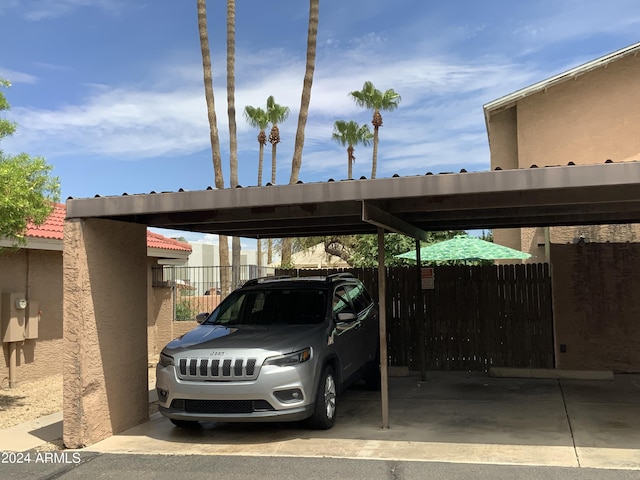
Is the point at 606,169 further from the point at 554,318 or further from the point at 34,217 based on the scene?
the point at 34,217

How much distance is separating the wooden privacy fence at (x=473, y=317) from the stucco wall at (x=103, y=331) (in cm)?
509

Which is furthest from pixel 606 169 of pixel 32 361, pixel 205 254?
pixel 205 254

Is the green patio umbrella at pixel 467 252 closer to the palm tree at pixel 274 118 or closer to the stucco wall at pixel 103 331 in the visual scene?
the stucco wall at pixel 103 331

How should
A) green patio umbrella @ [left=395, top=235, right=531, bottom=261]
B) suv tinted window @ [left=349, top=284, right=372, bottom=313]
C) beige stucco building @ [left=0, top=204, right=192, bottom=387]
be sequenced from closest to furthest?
suv tinted window @ [left=349, top=284, right=372, bottom=313], beige stucco building @ [left=0, top=204, right=192, bottom=387], green patio umbrella @ [left=395, top=235, right=531, bottom=261]

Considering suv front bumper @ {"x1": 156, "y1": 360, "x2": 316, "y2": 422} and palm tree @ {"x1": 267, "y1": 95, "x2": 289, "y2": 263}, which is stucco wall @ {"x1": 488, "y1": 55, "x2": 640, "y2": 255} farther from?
palm tree @ {"x1": 267, "y1": 95, "x2": 289, "y2": 263}

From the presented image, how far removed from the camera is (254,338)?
6742mm

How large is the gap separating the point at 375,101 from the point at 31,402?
87.7 feet

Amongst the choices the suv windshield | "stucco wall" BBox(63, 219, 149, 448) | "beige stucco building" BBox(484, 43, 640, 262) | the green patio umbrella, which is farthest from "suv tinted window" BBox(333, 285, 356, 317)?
"beige stucco building" BBox(484, 43, 640, 262)

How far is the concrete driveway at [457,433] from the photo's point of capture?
5.88m

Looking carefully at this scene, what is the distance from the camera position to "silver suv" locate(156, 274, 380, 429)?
6.25 meters

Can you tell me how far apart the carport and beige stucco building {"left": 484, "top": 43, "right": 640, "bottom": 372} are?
2451 mm

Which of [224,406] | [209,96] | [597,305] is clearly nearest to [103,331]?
[224,406]

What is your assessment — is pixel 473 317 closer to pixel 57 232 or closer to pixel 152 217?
pixel 152 217

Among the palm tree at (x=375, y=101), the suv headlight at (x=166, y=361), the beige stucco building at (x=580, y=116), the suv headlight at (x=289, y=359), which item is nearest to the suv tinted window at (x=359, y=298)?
the suv headlight at (x=289, y=359)
